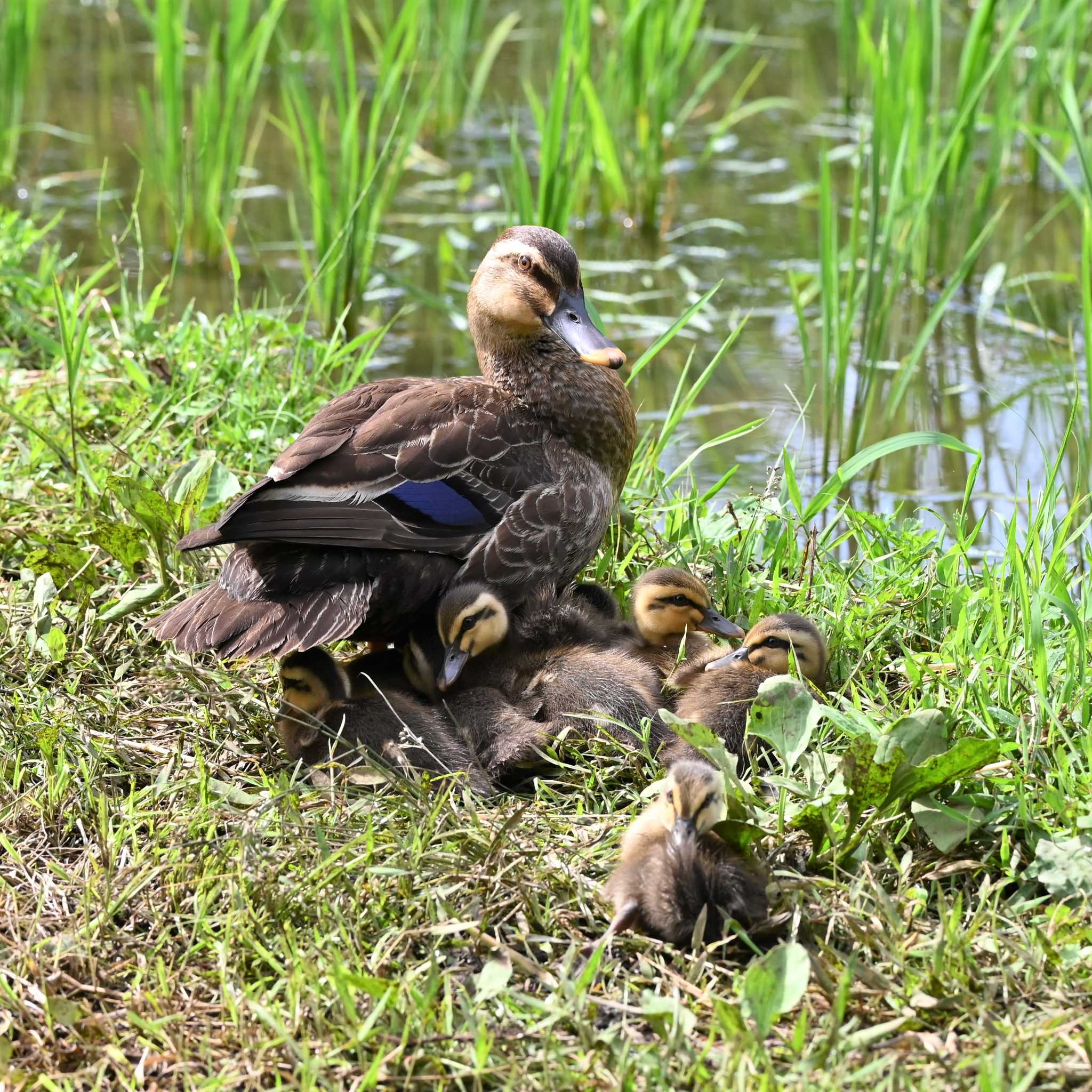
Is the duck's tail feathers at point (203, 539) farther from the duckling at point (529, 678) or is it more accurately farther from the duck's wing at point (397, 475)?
the duckling at point (529, 678)

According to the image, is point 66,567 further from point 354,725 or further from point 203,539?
point 354,725

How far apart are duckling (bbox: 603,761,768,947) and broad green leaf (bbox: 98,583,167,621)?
5.48 ft

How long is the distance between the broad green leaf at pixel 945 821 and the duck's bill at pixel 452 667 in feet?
3.64

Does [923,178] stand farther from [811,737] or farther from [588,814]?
[588,814]

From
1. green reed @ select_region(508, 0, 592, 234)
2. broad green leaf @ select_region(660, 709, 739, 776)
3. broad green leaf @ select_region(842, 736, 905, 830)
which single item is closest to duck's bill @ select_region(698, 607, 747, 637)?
broad green leaf @ select_region(660, 709, 739, 776)

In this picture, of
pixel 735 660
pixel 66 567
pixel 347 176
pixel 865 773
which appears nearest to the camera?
pixel 865 773

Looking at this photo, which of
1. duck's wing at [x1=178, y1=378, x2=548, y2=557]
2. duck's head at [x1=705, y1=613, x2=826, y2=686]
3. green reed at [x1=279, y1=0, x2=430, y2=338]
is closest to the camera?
duck's head at [x1=705, y1=613, x2=826, y2=686]

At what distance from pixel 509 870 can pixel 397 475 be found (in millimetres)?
1176

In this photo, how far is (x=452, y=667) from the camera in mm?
3543

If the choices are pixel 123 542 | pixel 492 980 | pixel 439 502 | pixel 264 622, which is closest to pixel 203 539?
pixel 264 622

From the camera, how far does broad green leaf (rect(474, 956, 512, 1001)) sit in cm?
266

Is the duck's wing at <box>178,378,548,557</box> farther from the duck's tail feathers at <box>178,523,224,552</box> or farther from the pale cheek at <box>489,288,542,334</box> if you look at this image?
the pale cheek at <box>489,288,542,334</box>

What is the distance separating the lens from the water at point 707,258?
18.5ft

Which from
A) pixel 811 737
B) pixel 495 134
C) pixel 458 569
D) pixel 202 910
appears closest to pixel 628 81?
pixel 495 134
